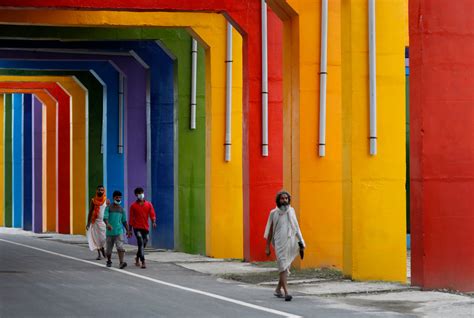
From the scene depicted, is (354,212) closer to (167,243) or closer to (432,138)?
(432,138)

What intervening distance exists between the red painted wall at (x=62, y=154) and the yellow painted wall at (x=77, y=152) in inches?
59.0

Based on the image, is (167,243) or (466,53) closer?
(466,53)

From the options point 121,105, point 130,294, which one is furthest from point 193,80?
point 130,294

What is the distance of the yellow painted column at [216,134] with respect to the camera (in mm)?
28922

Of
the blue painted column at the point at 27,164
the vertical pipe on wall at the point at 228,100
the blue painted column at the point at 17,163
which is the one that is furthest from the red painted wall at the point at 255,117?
the blue painted column at the point at 17,163

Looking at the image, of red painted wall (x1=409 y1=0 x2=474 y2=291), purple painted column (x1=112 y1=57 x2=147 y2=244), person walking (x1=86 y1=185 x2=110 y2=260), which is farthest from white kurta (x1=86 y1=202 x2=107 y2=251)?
red painted wall (x1=409 y1=0 x2=474 y2=291)

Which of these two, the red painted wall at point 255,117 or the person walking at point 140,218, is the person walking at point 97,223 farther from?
the red painted wall at point 255,117

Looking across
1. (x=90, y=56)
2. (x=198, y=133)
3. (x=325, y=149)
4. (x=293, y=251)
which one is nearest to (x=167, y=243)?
(x=198, y=133)

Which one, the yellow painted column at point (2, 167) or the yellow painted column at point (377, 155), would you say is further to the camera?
the yellow painted column at point (2, 167)

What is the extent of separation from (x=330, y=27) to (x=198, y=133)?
7041 mm

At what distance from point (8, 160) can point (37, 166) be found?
682 centimetres

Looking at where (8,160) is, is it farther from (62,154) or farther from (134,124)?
(134,124)

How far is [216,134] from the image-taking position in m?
29.0

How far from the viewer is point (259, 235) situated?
2675cm
